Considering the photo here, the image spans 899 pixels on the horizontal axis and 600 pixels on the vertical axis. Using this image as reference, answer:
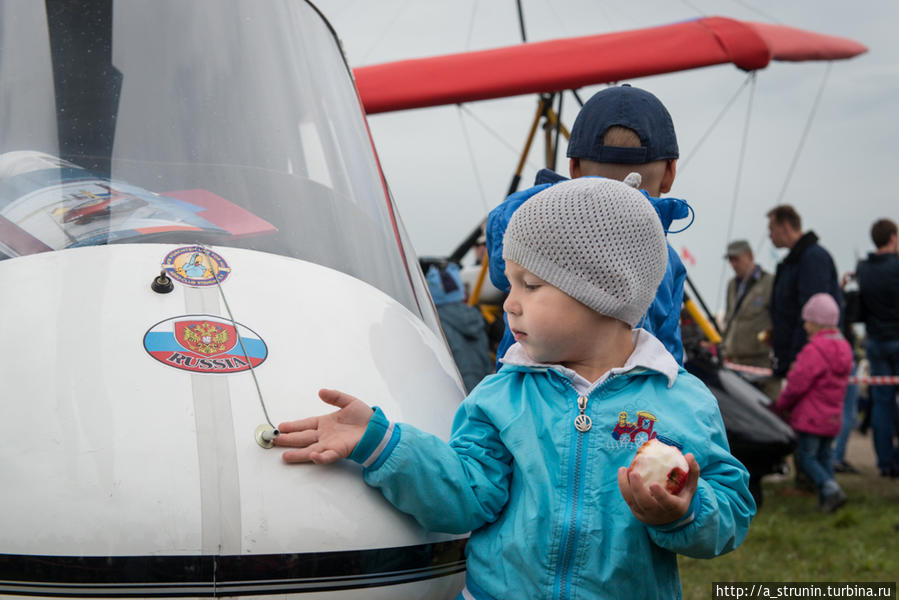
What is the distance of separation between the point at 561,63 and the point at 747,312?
112 inches

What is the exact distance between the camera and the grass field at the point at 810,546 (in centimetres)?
444

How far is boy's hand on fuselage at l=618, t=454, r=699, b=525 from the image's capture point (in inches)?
58.1

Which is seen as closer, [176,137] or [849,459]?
[176,137]

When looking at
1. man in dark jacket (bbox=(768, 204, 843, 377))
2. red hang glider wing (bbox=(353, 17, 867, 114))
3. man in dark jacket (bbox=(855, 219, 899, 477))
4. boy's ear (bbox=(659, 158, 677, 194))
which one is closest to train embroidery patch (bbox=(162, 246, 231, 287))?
boy's ear (bbox=(659, 158, 677, 194))

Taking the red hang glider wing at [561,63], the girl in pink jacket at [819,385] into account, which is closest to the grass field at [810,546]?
the girl in pink jacket at [819,385]

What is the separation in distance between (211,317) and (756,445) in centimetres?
473

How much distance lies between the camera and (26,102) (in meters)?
2.22

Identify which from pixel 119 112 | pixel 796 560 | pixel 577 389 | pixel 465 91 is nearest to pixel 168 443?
pixel 577 389

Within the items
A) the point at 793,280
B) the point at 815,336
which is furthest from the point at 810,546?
the point at 793,280

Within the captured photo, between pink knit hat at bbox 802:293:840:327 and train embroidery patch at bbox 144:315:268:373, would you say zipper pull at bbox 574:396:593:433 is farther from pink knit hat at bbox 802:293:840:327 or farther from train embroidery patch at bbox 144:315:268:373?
pink knit hat at bbox 802:293:840:327

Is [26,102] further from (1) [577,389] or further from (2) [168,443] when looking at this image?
(1) [577,389]

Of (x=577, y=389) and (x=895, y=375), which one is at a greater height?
(x=577, y=389)

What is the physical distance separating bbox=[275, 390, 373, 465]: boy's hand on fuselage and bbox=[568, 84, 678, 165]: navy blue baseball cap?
3.27ft

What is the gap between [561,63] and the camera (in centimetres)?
786
